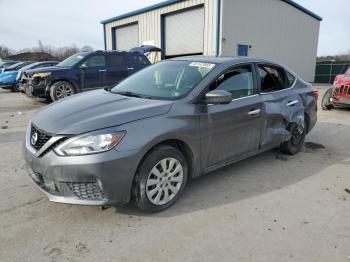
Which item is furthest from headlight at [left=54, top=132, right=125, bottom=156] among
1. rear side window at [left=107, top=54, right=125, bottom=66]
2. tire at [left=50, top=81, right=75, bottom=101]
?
rear side window at [left=107, top=54, right=125, bottom=66]

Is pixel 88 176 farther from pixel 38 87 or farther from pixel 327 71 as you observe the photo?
pixel 327 71

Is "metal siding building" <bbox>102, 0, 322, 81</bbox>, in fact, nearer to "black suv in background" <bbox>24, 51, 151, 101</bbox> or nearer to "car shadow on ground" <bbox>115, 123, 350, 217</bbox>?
"black suv in background" <bbox>24, 51, 151, 101</bbox>

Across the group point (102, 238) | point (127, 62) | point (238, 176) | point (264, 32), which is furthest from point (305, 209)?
point (264, 32)

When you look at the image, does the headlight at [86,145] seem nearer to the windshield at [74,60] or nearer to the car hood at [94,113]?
the car hood at [94,113]

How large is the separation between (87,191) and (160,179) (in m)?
0.75

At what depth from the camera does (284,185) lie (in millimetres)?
4129

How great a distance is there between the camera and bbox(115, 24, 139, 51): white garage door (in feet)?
71.8

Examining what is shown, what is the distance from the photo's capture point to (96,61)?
10742 mm

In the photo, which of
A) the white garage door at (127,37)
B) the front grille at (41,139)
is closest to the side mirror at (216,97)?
the front grille at (41,139)

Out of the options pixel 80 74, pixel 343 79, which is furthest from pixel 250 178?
pixel 80 74

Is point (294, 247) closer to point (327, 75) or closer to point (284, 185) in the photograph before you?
point (284, 185)

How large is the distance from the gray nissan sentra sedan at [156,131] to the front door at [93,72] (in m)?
6.49

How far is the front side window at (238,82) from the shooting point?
3.94m

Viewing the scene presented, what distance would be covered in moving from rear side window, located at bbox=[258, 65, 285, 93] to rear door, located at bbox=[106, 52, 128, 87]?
6787 millimetres
